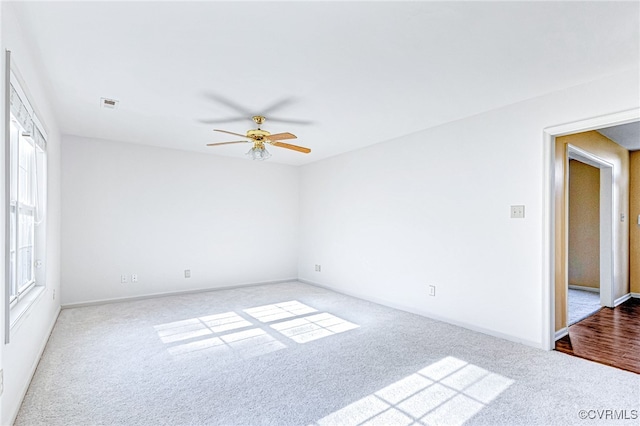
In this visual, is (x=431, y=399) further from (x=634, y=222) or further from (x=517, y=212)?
(x=634, y=222)

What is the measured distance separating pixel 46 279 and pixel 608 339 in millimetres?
5555

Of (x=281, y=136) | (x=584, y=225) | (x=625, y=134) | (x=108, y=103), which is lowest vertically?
(x=584, y=225)

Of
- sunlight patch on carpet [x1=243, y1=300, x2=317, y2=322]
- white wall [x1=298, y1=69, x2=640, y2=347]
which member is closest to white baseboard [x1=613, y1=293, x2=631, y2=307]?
white wall [x1=298, y1=69, x2=640, y2=347]

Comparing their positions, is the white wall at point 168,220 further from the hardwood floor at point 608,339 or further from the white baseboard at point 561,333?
the hardwood floor at point 608,339

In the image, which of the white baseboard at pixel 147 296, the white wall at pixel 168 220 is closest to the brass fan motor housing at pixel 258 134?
the white wall at pixel 168 220

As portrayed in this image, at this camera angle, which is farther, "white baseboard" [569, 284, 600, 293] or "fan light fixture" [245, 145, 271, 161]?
"white baseboard" [569, 284, 600, 293]

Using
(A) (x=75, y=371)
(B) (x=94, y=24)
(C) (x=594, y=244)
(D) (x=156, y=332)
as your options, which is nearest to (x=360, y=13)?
(B) (x=94, y=24)

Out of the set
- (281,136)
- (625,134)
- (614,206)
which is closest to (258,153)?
(281,136)

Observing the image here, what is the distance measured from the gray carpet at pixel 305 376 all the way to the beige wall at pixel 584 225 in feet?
11.7

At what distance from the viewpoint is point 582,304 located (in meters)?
4.80

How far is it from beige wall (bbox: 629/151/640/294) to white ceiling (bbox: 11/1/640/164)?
368 centimetres

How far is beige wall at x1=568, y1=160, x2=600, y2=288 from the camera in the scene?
567 centimetres

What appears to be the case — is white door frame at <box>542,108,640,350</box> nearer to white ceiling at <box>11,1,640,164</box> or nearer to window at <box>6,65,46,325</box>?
white ceiling at <box>11,1,640,164</box>

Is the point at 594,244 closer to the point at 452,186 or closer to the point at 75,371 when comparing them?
the point at 452,186
